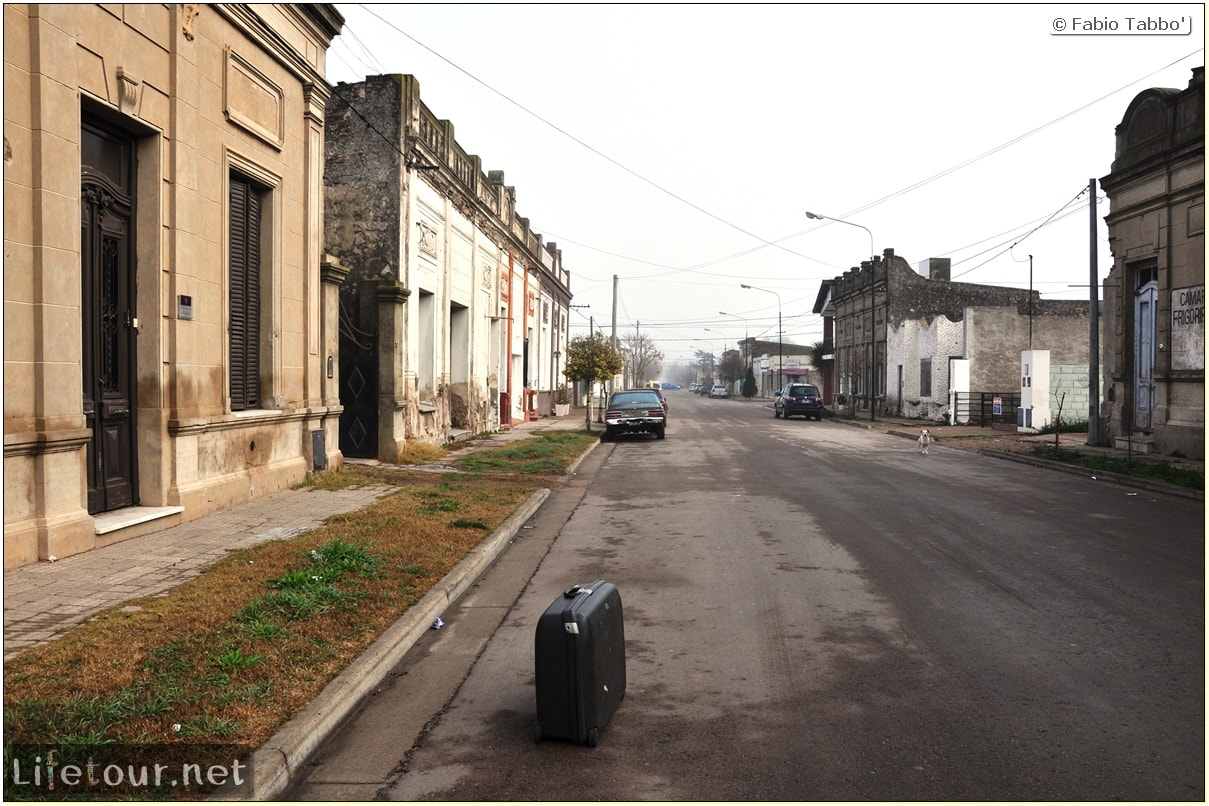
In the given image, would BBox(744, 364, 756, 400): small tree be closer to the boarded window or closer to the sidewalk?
the boarded window

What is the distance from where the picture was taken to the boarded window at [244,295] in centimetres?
1170

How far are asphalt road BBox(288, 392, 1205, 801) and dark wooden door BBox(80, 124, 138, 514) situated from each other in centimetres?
411

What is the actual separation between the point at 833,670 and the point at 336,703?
2.94 metres

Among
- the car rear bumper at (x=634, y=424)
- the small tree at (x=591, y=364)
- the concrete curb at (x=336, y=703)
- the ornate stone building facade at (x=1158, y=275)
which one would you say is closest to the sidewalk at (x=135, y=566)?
the concrete curb at (x=336, y=703)

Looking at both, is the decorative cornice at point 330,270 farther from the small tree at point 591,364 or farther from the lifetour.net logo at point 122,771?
the small tree at point 591,364

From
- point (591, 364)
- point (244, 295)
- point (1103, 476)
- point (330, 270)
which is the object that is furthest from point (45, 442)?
point (591, 364)

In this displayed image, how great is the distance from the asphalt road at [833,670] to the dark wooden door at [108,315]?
4.11 m

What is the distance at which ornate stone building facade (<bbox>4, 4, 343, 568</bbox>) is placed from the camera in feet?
24.5

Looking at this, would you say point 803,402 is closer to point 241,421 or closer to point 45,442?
point 241,421

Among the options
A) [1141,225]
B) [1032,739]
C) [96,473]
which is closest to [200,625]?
[96,473]

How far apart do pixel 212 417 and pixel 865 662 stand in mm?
8102

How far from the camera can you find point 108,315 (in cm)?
912

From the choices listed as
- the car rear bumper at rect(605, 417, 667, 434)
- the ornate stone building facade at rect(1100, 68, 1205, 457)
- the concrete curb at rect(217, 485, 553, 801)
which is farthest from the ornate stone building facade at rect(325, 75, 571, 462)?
the ornate stone building facade at rect(1100, 68, 1205, 457)

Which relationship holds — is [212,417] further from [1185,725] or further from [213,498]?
[1185,725]
